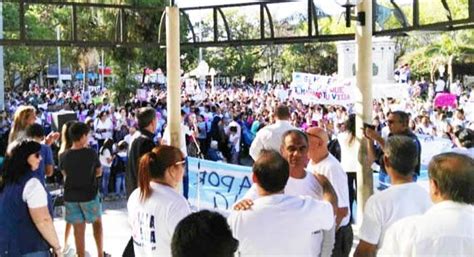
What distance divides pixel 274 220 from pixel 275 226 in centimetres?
3

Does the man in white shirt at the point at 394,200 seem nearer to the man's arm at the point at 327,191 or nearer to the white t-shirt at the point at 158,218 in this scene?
the man's arm at the point at 327,191

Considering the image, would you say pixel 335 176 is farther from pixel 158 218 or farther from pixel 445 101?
pixel 445 101

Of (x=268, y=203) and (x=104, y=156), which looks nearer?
(x=268, y=203)

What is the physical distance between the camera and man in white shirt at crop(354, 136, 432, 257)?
3.77 metres

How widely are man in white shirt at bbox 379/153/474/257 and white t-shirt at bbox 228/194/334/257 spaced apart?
0.60m

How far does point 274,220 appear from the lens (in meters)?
3.68

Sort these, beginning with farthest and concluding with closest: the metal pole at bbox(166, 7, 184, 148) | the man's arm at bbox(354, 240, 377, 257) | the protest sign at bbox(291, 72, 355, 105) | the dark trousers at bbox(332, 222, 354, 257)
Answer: the protest sign at bbox(291, 72, 355, 105) < the metal pole at bbox(166, 7, 184, 148) < the dark trousers at bbox(332, 222, 354, 257) < the man's arm at bbox(354, 240, 377, 257)

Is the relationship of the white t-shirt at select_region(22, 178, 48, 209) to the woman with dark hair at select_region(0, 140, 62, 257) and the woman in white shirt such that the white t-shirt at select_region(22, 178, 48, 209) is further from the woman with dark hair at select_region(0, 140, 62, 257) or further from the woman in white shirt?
the woman in white shirt

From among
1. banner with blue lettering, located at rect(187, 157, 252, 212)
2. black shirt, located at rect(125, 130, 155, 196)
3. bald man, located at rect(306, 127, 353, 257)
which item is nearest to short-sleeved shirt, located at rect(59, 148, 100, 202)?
black shirt, located at rect(125, 130, 155, 196)

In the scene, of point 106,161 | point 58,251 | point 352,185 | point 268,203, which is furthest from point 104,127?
point 268,203

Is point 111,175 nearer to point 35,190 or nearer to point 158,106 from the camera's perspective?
point 35,190

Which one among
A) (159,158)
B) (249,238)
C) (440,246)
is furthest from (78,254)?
(440,246)

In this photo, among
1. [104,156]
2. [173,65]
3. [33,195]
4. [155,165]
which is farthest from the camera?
[104,156]

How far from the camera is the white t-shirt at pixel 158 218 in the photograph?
3918 millimetres
